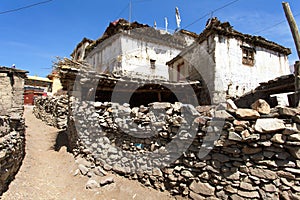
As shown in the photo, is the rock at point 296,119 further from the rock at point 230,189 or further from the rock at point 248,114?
the rock at point 230,189

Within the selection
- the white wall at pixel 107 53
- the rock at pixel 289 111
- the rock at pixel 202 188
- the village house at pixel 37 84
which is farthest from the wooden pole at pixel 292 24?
the village house at pixel 37 84

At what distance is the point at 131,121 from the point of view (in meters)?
5.70

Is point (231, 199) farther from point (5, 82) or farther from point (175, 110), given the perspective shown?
point (5, 82)

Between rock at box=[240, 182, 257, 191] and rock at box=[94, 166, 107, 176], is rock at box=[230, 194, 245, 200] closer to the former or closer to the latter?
rock at box=[240, 182, 257, 191]

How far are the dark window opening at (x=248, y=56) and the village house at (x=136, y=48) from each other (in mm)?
6777

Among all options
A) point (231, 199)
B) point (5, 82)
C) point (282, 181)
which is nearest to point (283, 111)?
point (282, 181)

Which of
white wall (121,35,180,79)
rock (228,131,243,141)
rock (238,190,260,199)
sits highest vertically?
white wall (121,35,180,79)

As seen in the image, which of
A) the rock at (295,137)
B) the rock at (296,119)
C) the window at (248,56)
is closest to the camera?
the rock at (295,137)

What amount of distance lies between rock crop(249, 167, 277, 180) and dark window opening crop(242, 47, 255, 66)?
29.9ft

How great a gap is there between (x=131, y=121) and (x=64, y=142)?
15.4ft

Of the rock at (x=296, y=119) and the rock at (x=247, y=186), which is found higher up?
the rock at (x=296, y=119)

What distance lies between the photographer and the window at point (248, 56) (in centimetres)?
1137

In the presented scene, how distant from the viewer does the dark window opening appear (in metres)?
11.4

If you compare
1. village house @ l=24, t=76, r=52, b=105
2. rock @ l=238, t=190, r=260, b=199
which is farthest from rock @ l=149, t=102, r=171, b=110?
village house @ l=24, t=76, r=52, b=105
